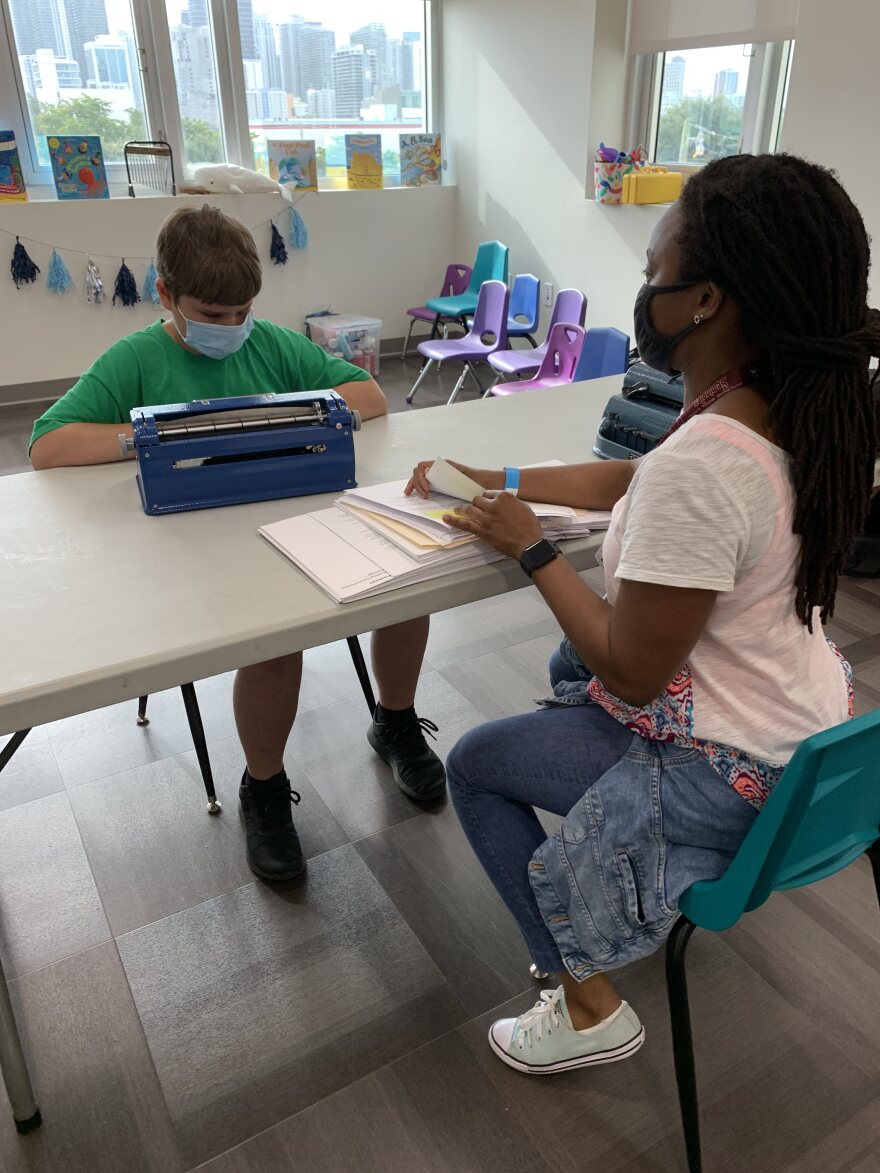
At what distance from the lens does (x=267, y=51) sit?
4.91 m

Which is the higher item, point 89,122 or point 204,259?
point 89,122

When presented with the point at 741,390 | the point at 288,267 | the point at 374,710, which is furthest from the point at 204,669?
the point at 288,267

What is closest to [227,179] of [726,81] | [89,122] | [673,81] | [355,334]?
[89,122]

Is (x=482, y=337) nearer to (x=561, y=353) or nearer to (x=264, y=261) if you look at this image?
(x=561, y=353)

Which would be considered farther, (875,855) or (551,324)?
(551,324)

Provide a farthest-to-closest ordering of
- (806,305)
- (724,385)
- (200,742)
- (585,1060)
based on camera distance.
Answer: (200,742)
(585,1060)
(724,385)
(806,305)

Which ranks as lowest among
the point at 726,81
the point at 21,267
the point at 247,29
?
the point at 21,267

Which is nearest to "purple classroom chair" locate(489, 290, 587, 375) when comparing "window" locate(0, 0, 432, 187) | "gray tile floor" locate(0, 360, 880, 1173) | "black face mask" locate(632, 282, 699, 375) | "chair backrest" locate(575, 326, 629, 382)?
"chair backrest" locate(575, 326, 629, 382)

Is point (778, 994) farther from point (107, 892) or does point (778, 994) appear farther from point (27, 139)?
point (27, 139)

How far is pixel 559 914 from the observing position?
1108 millimetres

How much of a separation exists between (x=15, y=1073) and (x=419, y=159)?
5.49 metres

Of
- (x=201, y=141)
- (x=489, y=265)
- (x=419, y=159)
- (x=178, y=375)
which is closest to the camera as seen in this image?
(x=178, y=375)

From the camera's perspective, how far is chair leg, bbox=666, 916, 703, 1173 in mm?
1009

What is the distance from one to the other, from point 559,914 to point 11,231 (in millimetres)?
4579
